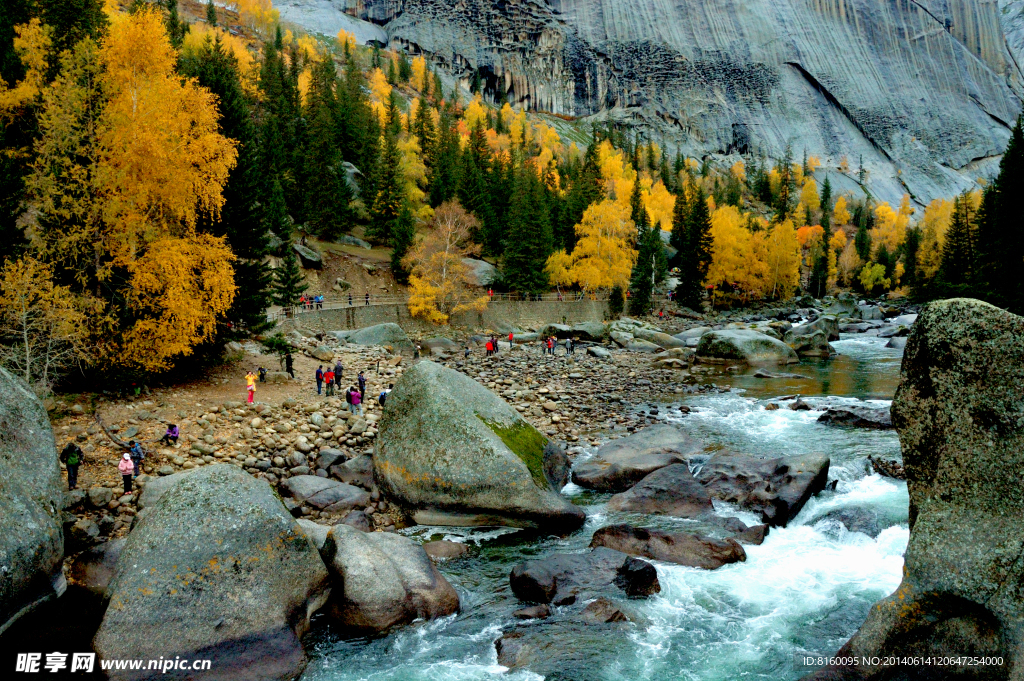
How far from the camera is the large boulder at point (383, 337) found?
1394 inches

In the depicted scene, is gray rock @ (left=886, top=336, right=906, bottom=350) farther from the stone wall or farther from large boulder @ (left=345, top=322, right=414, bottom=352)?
large boulder @ (left=345, top=322, right=414, bottom=352)

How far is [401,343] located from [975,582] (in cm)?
3279

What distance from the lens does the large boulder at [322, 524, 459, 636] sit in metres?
8.94

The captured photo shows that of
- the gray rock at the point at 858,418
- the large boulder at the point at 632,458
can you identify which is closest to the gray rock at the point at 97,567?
the large boulder at the point at 632,458

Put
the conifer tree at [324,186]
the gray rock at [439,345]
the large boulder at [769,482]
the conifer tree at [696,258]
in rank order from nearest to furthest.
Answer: the large boulder at [769,482] → the gray rock at [439,345] → the conifer tree at [324,186] → the conifer tree at [696,258]

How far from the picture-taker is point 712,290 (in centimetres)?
7544

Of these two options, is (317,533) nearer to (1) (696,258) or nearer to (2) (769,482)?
(2) (769,482)

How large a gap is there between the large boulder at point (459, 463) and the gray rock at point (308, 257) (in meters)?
36.4

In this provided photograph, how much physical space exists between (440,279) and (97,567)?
119ft

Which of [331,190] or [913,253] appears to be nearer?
[331,190]

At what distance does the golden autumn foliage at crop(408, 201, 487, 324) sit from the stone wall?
0.98 meters

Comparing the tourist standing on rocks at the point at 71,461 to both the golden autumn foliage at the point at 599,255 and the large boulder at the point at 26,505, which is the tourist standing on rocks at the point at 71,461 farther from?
the golden autumn foliage at the point at 599,255

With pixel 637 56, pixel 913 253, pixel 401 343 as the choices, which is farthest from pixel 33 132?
pixel 637 56

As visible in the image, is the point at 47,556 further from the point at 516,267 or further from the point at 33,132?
the point at 516,267
